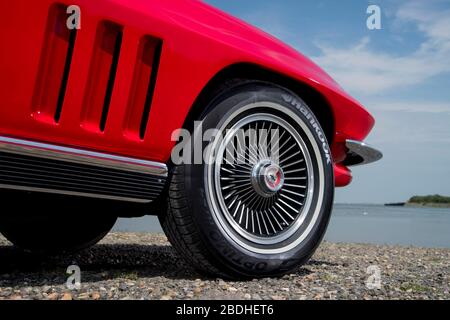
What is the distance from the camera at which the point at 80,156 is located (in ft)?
7.70

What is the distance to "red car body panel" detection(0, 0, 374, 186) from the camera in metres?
2.18

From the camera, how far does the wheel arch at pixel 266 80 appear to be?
2.72 metres

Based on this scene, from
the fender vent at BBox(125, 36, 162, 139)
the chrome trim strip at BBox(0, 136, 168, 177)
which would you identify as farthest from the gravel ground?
the fender vent at BBox(125, 36, 162, 139)

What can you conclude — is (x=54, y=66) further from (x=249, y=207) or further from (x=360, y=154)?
(x=360, y=154)

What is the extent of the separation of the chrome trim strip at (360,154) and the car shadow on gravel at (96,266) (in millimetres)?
906

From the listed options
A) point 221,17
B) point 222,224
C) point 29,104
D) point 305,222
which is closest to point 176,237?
point 222,224

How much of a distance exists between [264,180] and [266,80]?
632mm

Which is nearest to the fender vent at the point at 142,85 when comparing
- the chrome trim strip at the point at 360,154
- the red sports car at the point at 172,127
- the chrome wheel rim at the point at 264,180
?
the red sports car at the point at 172,127

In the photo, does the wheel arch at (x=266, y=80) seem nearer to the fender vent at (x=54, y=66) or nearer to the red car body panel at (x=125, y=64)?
the red car body panel at (x=125, y=64)

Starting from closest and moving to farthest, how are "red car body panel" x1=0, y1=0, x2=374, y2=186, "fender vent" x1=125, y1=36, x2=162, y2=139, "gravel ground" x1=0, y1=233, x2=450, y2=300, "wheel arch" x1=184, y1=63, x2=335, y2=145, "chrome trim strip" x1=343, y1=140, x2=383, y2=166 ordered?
"red car body panel" x1=0, y1=0, x2=374, y2=186, "gravel ground" x1=0, y1=233, x2=450, y2=300, "fender vent" x1=125, y1=36, x2=162, y2=139, "wheel arch" x1=184, y1=63, x2=335, y2=145, "chrome trim strip" x1=343, y1=140, x2=383, y2=166

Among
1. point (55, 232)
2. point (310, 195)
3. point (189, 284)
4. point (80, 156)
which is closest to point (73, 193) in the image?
point (80, 156)

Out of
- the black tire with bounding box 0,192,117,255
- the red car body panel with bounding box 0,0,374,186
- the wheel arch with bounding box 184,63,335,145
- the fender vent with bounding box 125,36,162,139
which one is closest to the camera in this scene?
the red car body panel with bounding box 0,0,374,186

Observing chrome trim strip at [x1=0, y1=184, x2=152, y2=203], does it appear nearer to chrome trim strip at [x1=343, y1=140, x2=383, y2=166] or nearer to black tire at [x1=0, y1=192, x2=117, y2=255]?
black tire at [x1=0, y1=192, x2=117, y2=255]
